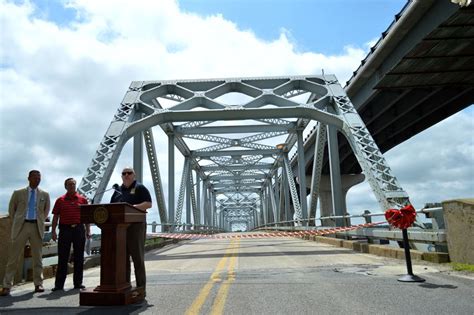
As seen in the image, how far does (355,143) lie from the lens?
15883 mm

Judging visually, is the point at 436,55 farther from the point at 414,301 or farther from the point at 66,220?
the point at 66,220

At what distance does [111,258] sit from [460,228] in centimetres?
579

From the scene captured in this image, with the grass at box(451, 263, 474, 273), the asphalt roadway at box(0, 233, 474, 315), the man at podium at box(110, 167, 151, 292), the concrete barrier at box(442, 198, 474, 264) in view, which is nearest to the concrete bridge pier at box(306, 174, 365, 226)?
the concrete barrier at box(442, 198, 474, 264)

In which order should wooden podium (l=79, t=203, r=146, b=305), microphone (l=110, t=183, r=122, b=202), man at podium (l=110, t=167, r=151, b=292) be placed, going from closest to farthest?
wooden podium (l=79, t=203, r=146, b=305), man at podium (l=110, t=167, r=151, b=292), microphone (l=110, t=183, r=122, b=202)

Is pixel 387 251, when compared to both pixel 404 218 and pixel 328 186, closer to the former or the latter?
pixel 404 218

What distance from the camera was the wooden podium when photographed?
15.4ft

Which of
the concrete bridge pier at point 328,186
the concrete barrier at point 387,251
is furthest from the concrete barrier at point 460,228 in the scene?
the concrete bridge pier at point 328,186

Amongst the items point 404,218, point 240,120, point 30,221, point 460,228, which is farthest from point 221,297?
point 240,120

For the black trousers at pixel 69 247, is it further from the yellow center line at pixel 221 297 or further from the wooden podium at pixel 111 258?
the yellow center line at pixel 221 297

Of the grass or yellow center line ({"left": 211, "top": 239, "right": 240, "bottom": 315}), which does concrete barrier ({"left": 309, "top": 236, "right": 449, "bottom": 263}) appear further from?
yellow center line ({"left": 211, "top": 239, "right": 240, "bottom": 315})

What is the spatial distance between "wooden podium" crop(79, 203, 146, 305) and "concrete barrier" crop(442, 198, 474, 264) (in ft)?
17.8

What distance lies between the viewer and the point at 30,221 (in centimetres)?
623

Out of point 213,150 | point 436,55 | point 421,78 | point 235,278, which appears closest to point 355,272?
point 235,278

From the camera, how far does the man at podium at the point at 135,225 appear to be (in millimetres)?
5105
